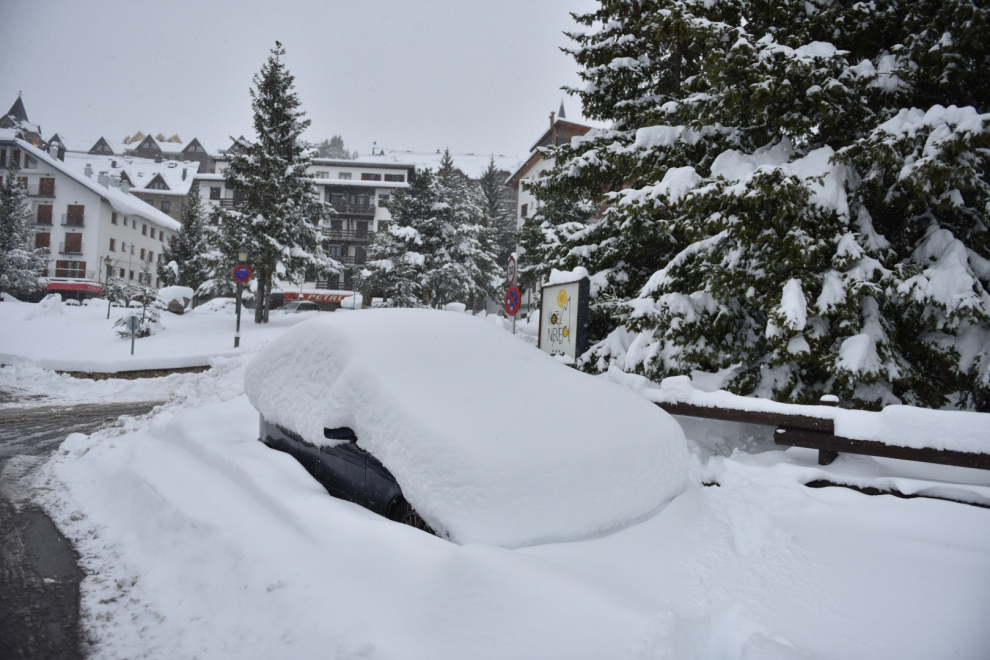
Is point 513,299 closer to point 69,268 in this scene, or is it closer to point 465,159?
point 69,268

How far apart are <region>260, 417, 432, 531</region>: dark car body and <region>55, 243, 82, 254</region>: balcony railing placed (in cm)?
5668

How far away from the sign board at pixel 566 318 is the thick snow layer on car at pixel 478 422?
2.73m

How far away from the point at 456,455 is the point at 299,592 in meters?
1.11

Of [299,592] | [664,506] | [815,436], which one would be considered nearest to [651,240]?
[815,436]

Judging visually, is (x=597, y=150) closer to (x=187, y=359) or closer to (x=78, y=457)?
(x=78, y=457)

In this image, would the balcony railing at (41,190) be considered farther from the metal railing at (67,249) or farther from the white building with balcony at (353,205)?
the white building with balcony at (353,205)

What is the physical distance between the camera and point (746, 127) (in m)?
8.41

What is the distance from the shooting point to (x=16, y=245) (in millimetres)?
38344

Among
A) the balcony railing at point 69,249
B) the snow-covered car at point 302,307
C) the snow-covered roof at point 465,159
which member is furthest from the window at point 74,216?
the snow-covered roof at point 465,159

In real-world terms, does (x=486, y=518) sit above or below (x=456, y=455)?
below

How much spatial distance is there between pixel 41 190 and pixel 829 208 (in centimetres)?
6194

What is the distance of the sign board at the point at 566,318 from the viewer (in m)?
7.77

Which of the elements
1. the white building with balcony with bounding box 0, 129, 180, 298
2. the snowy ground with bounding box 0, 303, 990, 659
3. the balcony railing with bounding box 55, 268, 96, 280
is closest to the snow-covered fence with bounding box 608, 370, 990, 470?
the snowy ground with bounding box 0, 303, 990, 659

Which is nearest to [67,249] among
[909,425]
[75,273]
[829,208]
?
[75,273]
